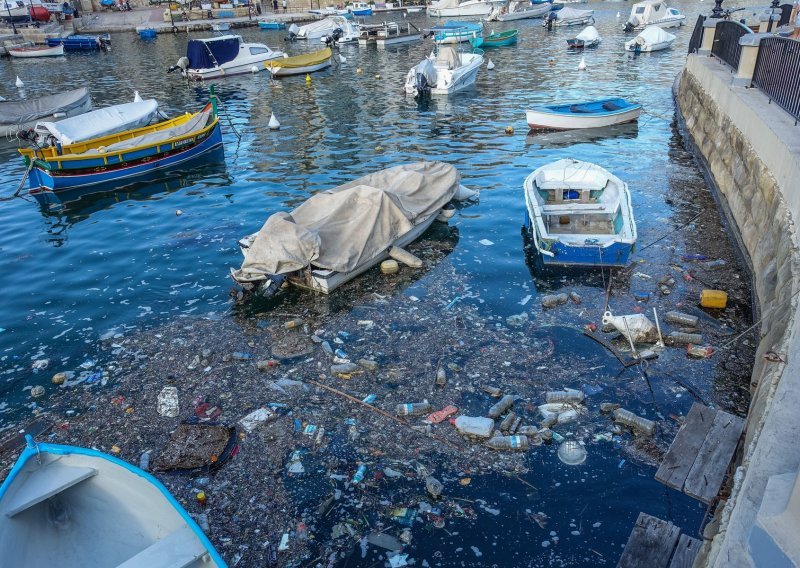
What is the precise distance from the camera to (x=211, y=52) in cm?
4016

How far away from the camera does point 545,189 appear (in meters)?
15.1

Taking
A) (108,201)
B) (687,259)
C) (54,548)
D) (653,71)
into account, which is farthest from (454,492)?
(653,71)

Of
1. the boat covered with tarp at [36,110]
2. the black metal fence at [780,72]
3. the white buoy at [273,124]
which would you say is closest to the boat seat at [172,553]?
the black metal fence at [780,72]

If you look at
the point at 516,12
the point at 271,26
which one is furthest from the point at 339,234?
the point at 271,26

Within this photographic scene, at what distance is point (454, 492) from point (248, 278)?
692 cm

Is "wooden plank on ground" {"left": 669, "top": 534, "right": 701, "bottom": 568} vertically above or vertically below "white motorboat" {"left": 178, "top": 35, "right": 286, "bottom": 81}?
below

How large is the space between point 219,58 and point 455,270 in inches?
1365

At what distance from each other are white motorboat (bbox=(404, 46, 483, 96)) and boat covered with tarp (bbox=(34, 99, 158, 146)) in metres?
14.0

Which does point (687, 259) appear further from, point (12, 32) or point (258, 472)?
point (12, 32)

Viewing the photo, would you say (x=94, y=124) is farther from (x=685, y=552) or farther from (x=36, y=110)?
(x=685, y=552)

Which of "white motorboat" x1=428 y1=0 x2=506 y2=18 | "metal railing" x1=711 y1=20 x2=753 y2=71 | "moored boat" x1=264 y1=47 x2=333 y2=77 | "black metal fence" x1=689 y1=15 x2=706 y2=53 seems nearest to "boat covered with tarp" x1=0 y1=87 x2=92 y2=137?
"moored boat" x1=264 y1=47 x2=333 y2=77

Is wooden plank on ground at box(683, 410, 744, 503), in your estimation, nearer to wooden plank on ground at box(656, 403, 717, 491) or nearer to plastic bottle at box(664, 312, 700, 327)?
wooden plank on ground at box(656, 403, 717, 491)

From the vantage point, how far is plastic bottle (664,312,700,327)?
1071 centimetres

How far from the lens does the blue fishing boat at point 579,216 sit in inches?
496
